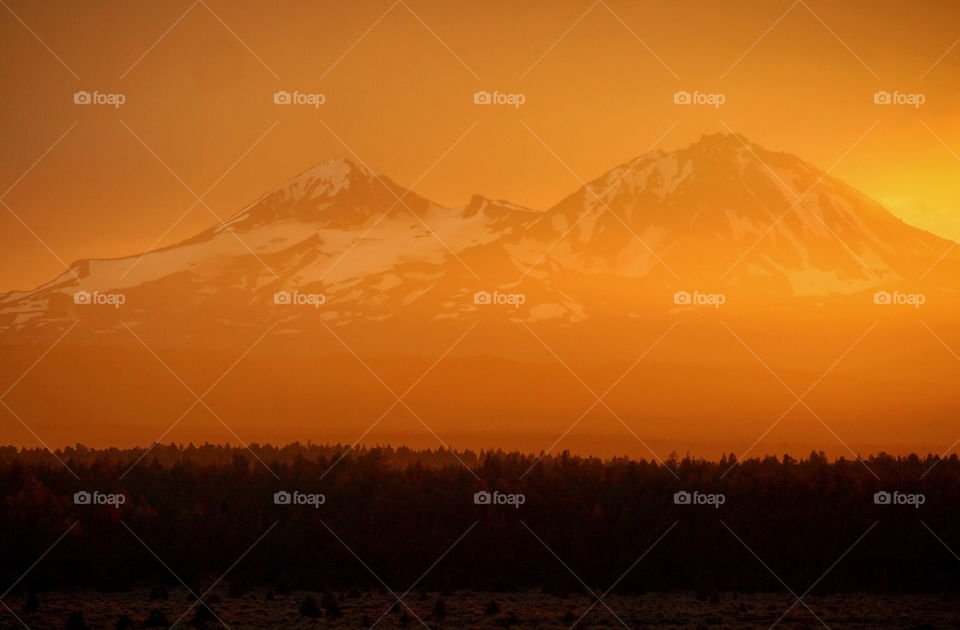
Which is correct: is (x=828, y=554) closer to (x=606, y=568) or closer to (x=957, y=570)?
(x=957, y=570)

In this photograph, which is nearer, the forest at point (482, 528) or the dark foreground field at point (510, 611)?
the dark foreground field at point (510, 611)

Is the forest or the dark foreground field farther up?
the forest

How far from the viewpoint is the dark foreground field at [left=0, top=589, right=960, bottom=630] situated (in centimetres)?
1620

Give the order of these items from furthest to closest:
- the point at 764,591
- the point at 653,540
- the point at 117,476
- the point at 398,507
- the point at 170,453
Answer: the point at 170,453
the point at 117,476
the point at 398,507
the point at 653,540
the point at 764,591

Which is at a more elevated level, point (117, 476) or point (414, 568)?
point (117, 476)

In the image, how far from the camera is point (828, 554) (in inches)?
795

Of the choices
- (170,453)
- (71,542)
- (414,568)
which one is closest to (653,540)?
(414,568)

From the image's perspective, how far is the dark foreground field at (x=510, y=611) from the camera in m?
16.2

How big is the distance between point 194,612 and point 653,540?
8500mm

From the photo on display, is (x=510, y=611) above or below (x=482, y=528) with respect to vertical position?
below

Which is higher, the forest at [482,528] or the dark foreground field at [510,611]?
the forest at [482,528]

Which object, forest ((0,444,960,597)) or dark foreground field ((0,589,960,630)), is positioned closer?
dark foreground field ((0,589,960,630))

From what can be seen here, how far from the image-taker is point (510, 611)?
1691 centimetres

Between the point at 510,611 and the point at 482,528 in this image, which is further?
the point at 482,528
